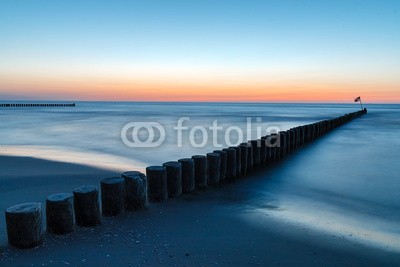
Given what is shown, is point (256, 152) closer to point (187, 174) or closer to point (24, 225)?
point (187, 174)

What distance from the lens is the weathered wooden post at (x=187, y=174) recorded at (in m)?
4.94

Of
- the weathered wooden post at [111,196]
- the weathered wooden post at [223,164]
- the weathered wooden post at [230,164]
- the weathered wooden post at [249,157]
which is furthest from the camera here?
the weathered wooden post at [249,157]

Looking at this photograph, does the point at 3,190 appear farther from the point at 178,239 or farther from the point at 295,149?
the point at 295,149

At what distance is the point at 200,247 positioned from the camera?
10.8 ft

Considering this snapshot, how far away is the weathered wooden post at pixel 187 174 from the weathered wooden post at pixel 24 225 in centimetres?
242

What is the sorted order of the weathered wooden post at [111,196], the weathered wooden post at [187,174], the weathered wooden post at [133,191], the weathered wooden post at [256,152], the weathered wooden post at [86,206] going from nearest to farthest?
the weathered wooden post at [86,206], the weathered wooden post at [111,196], the weathered wooden post at [133,191], the weathered wooden post at [187,174], the weathered wooden post at [256,152]

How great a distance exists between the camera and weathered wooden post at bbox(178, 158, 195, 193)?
16.2ft

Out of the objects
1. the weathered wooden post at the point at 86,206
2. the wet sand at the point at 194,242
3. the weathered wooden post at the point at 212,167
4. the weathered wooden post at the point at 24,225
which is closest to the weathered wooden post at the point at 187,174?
the wet sand at the point at 194,242

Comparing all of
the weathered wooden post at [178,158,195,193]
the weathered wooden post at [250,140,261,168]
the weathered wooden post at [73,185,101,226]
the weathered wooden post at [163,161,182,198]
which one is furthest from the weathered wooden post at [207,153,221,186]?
the weathered wooden post at [73,185,101,226]

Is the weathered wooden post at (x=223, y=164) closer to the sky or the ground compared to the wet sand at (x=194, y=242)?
closer to the sky

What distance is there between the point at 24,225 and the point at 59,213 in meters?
0.36

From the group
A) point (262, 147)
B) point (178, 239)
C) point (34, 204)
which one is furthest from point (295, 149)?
point (34, 204)

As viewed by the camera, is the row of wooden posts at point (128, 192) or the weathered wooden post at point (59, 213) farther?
the weathered wooden post at point (59, 213)

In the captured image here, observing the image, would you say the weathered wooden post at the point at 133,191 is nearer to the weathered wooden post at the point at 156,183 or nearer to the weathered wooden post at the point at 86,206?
the weathered wooden post at the point at 156,183
